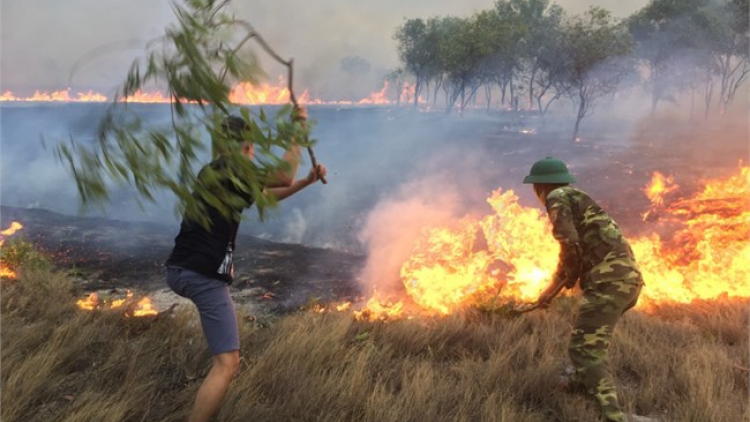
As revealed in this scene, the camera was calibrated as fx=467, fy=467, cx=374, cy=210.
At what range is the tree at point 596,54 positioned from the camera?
22527 mm

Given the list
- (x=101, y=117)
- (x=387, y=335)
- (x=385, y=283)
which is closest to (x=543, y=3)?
(x=385, y=283)

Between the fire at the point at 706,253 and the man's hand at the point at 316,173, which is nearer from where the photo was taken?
the man's hand at the point at 316,173

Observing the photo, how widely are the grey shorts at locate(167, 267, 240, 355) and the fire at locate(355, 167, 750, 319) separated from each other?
2.88m

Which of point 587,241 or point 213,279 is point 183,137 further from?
point 587,241

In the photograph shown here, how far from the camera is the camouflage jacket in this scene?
3.32 metres

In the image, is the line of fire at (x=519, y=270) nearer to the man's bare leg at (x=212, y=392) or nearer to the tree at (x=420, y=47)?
the man's bare leg at (x=212, y=392)

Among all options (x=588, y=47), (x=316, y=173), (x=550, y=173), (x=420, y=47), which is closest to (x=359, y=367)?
(x=316, y=173)

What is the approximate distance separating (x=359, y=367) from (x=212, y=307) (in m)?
1.41

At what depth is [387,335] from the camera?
14.9 feet

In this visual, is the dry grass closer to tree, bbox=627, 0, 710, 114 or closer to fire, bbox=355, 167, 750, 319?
fire, bbox=355, 167, 750, 319

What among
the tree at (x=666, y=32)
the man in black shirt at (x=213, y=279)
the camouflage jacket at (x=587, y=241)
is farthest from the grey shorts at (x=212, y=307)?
the tree at (x=666, y=32)

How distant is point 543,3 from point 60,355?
1614 inches

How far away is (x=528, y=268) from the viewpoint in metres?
6.84

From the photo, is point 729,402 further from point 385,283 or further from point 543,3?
point 543,3
